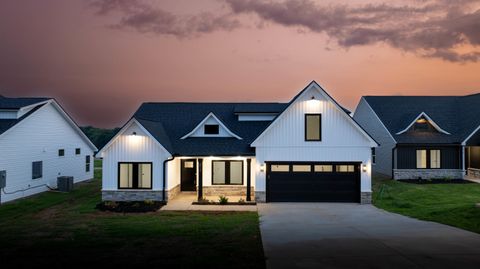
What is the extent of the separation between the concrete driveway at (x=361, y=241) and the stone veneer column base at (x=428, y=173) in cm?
1425

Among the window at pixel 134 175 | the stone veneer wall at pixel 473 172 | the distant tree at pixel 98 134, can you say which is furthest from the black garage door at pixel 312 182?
the distant tree at pixel 98 134

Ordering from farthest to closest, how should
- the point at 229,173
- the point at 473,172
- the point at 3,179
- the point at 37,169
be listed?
1. the point at 473,172
2. the point at 37,169
3. the point at 229,173
4. the point at 3,179

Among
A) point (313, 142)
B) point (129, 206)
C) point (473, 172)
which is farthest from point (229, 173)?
point (473, 172)

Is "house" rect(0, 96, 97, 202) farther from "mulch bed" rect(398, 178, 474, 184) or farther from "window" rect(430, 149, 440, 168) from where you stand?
"window" rect(430, 149, 440, 168)

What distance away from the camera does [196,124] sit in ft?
87.8

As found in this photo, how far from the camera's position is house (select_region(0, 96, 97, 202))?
22.7 m

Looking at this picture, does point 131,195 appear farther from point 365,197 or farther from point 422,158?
point 422,158

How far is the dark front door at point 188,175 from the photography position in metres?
25.5

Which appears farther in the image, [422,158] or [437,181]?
[422,158]

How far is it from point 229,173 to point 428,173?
1863cm

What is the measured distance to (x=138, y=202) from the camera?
21297 mm

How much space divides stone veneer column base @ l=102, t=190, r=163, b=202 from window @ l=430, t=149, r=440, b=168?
24.0 m

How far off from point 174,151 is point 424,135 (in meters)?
22.8

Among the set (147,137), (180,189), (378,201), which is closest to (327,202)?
(378,201)
